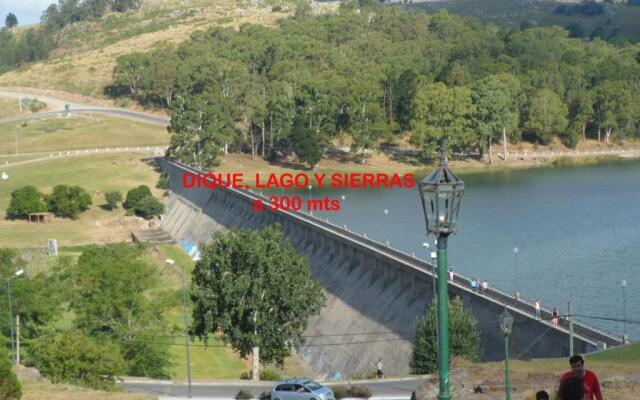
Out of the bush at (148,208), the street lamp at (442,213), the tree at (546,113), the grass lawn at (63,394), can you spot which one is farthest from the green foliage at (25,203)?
the street lamp at (442,213)

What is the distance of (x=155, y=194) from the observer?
143 m

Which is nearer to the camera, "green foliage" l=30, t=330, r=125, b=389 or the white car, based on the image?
the white car

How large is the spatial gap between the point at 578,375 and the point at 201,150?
5397 inches

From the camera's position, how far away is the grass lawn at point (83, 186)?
120750 millimetres

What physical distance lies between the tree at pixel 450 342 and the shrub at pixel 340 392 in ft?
31.3

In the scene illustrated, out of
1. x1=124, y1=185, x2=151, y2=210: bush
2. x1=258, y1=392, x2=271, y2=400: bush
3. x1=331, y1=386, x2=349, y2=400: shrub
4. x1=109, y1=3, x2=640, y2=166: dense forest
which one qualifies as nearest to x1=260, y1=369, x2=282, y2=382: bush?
x1=258, y1=392, x2=271, y2=400: bush

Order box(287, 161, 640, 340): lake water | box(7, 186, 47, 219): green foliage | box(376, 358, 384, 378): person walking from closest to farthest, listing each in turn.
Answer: box(376, 358, 384, 378): person walking → box(287, 161, 640, 340): lake water → box(7, 186, 47, 219): green foliage

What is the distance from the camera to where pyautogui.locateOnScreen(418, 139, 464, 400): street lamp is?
1553 centimetres

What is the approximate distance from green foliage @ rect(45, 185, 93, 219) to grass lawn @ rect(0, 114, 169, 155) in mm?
47787

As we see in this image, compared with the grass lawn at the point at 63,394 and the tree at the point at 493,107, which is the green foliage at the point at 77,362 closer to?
the grass lawn at the point at 63,394

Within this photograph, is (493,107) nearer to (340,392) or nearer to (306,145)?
(306,145)

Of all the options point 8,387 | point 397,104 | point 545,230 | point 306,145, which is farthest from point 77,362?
point 397,104

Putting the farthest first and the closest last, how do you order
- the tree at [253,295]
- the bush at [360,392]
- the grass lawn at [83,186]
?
the grass lawn at [83,186] → the tree at [253,295] → the bush at [360,392]

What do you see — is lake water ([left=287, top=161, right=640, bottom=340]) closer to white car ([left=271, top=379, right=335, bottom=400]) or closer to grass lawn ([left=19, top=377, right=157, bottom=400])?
white car ([left=271, top=379, right=335, bottom=400])
